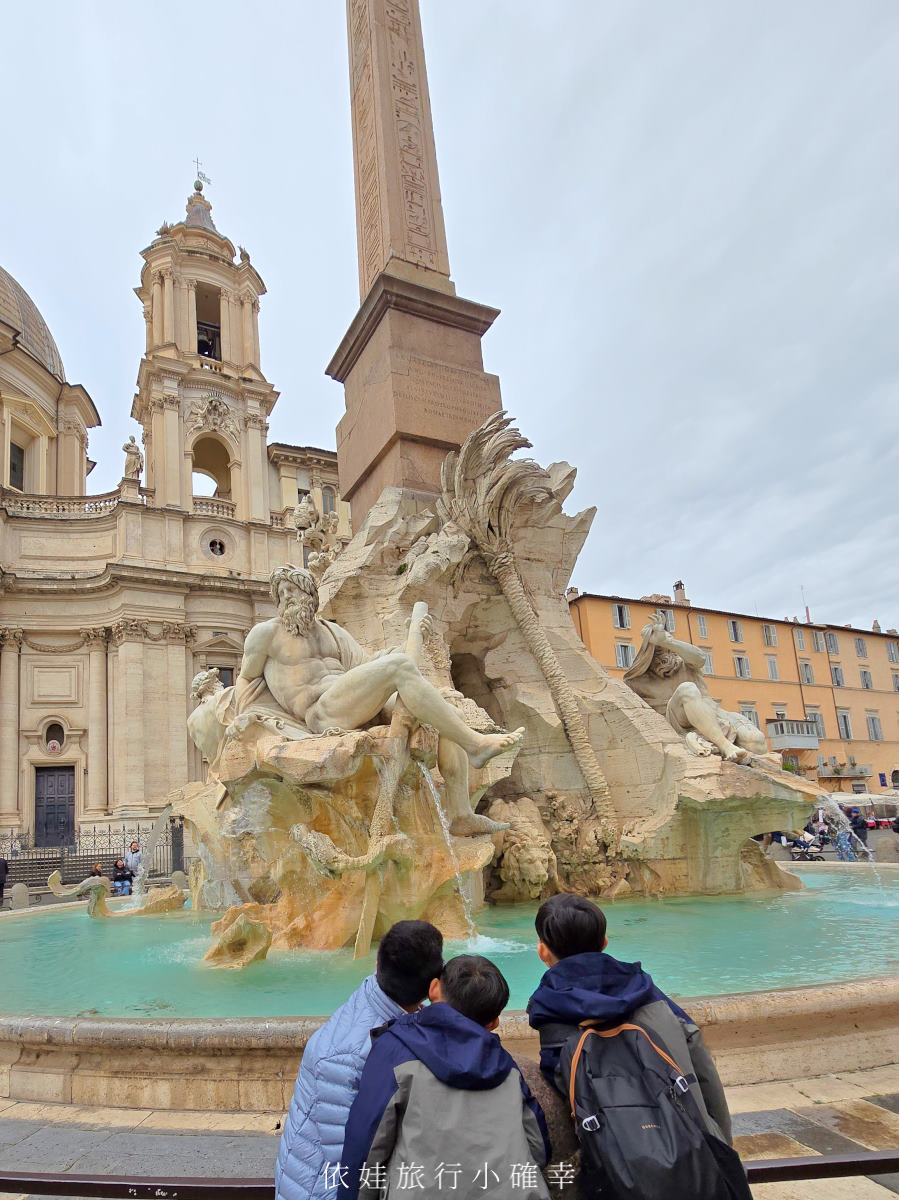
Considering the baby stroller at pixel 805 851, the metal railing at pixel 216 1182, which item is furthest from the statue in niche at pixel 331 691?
the baby stroller at pixel 805 851

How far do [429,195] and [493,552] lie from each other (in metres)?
4.88

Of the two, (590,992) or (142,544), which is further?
(142,544)

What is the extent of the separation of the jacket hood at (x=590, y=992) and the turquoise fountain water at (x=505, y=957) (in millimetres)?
2310

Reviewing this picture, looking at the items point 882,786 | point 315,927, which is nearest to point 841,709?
point 882,786

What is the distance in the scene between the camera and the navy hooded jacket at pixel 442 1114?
1337mm

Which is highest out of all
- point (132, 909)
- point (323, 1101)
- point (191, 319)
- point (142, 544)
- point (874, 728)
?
point (191, 319)

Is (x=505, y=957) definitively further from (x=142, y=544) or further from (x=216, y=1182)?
(x=142, y=544)

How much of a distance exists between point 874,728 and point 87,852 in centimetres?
3067

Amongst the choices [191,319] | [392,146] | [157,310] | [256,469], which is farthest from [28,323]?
[392,146]

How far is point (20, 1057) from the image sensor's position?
3.17 meters

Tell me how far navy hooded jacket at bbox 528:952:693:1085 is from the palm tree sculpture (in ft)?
19.8

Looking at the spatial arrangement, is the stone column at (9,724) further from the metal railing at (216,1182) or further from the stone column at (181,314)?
the metal railing at (216,1182)

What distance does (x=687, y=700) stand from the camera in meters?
7.64

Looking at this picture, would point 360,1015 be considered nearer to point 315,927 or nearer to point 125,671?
point 315,927
